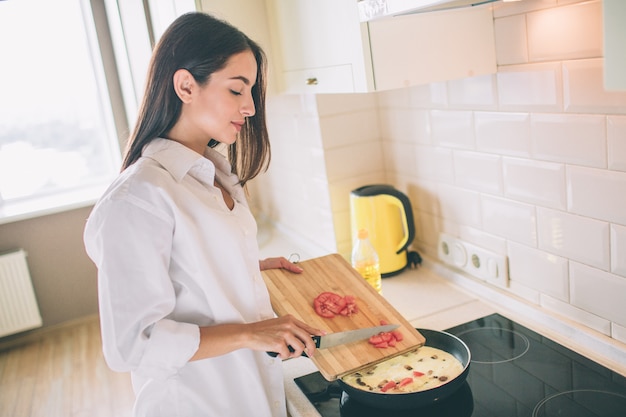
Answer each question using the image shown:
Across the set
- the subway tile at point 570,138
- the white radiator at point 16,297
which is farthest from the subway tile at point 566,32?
the white radiator at point 16,297

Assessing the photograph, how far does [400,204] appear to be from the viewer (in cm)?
180

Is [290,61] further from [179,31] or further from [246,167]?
[179,31]

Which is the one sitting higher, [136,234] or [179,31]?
[179,31]

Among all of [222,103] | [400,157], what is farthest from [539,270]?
[222,103]

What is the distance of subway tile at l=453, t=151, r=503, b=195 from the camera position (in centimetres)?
151

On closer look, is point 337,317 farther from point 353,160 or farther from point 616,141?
point 353,160

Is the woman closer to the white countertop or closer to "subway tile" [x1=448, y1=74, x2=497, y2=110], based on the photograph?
the white countertop

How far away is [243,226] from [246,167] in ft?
0.92

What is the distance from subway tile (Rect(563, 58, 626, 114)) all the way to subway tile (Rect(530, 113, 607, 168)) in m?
0.02

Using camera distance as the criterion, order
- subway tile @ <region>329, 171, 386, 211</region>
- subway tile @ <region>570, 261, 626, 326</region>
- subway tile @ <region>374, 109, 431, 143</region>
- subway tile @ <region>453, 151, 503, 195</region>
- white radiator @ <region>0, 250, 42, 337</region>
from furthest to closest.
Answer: white radiator @ <region>0, 250, 42, 337</region>, subway tile @ <region>329, 171, 386, 211</region>, subway tile @ <region>374, 109, 431, 143</region>, subway tile @ <region>453, 151, 503, 195</region>, subway tile @ <region>570, 261, 626, 326</region>

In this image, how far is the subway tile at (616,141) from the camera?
114 centimetres

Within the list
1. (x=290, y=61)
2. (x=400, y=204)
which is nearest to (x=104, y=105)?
(x=290, y=61)

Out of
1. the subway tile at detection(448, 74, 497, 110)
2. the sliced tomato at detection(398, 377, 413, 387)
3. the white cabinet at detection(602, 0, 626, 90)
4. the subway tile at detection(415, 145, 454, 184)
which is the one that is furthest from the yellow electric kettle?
the white cabinet at detection(602, 0, 626, 90)

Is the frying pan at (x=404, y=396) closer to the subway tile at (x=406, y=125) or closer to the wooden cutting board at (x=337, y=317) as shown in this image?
the wooden cutting board at (x=337, y=317)
